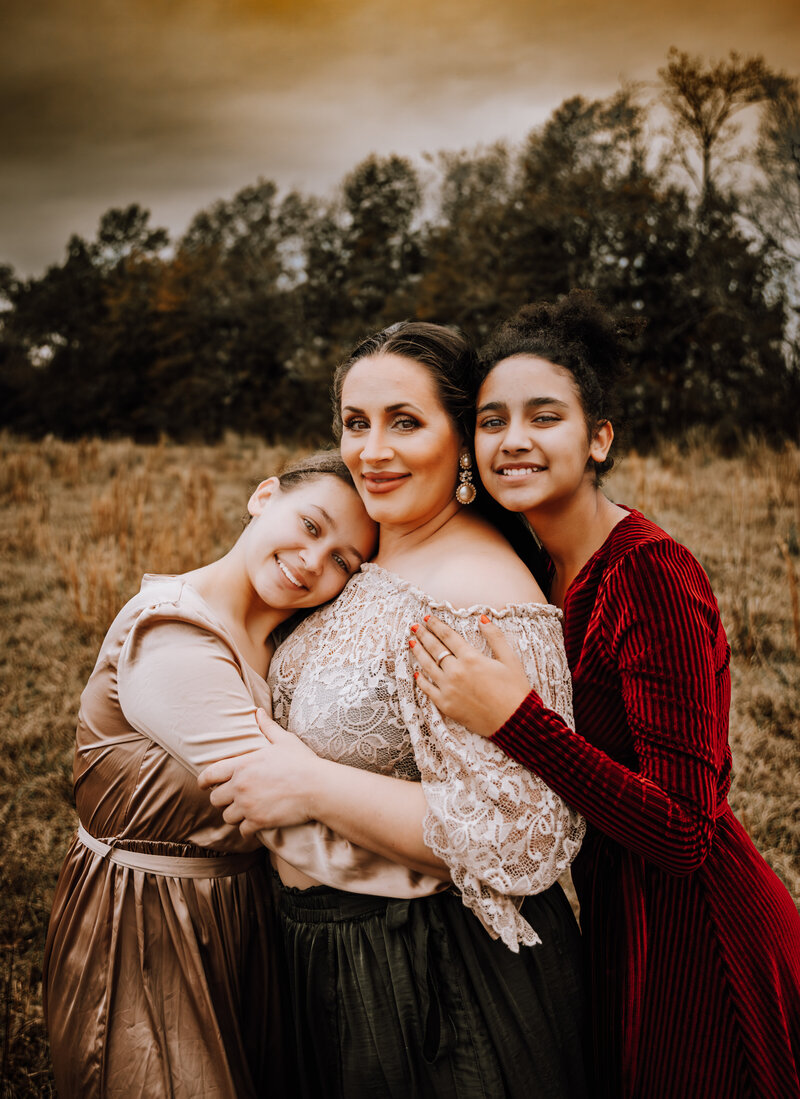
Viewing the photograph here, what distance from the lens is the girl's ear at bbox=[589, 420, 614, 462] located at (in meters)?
2.02

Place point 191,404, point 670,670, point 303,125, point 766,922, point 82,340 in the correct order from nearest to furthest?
point 670,670 < point 766,922 < point 303,125 < point 191,404 < point 82,340

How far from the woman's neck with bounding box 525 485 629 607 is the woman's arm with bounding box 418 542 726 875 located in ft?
1.45

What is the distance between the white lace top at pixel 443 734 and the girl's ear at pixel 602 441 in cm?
55

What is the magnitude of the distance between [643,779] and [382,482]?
3.15 ft

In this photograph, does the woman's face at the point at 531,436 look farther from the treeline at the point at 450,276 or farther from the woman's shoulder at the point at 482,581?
the treeline at the point at 450,276

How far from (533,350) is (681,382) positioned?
48.1ft

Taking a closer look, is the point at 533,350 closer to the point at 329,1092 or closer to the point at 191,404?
the point at 329,1092

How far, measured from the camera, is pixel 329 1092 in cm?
167

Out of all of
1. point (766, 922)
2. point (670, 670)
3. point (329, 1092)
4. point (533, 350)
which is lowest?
point (329, 1092)

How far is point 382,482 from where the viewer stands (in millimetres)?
1915

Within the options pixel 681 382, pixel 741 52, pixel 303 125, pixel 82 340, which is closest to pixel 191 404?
pixel 82 340

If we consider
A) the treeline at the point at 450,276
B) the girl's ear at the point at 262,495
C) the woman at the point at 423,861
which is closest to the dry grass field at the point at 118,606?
the girl's ear at the point at 262,495

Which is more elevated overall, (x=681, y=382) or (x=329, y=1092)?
(x=681, y=382)

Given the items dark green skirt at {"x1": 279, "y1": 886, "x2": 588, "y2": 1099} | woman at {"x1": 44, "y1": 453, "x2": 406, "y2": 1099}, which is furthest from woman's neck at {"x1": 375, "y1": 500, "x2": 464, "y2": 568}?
dark green skirt at {"x1": 279, "y1": 886, "x2": 588, "y2": 1099}
